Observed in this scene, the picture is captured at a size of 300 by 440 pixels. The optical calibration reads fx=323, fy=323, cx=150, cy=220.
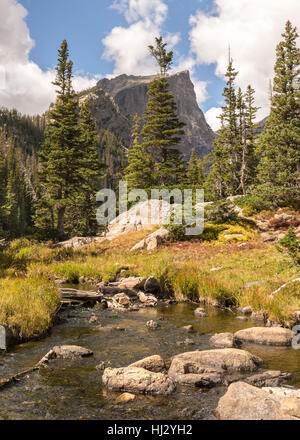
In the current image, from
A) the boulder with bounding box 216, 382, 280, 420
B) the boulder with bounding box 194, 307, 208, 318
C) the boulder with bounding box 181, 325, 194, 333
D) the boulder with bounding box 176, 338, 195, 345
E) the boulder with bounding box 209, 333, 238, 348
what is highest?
the boulder with bounding box 216, 382, 280, 420

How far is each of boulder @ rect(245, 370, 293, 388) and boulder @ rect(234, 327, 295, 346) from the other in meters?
2.02

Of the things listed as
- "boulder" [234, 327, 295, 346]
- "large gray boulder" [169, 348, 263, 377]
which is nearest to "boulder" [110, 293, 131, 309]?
"boulder" [234, 327, 295, 346]

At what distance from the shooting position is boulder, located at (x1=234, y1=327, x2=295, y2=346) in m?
8.12

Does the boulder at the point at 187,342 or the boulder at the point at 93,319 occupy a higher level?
the boulder at the point at 187,342

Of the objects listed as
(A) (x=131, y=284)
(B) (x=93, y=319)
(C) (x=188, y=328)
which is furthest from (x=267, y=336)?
(A) (x=131, y=284)

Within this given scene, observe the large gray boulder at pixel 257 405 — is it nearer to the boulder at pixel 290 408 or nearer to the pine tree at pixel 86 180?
the boulder at pixel 290 408

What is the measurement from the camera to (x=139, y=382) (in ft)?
18.4

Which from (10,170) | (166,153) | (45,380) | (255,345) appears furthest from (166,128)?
(10,170)

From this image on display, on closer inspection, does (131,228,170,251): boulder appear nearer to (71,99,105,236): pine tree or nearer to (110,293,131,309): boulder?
(110,293,131,309): boulder

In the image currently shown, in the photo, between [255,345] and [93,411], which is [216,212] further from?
[93,411]

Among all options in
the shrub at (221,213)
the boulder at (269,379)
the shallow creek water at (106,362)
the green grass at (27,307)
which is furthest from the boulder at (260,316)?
the shrub at (221,213)

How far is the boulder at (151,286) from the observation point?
14.6 meters

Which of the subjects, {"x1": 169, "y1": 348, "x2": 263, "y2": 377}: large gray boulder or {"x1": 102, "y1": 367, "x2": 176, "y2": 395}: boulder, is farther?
{"x1": 169, "y1": 348, "x2": 263, "y2": 377}: large gray boulder

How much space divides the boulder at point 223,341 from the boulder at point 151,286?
6.41 m
